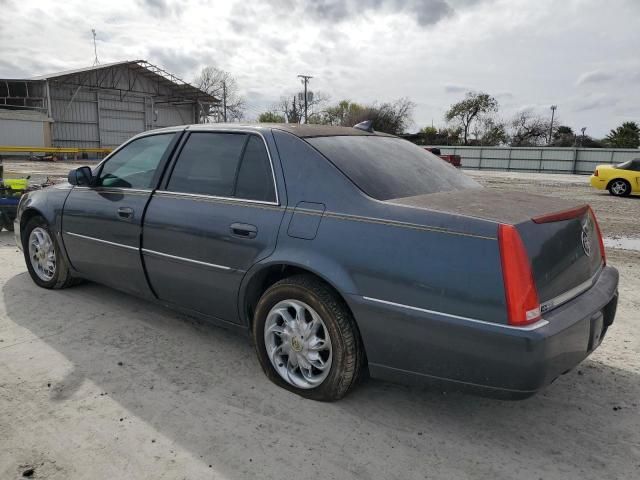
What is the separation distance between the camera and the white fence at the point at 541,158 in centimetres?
3170

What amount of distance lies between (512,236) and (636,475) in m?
1.24

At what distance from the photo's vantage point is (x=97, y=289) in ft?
15.8

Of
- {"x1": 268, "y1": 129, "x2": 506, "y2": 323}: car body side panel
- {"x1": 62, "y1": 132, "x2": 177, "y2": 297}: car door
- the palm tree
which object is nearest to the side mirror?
{"x1": 62, "y1": 132, "x2": 177, "y2": 297}: car door

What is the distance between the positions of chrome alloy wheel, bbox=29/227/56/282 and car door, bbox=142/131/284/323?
1.57 m

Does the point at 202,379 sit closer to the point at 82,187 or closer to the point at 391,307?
the point at 391,307

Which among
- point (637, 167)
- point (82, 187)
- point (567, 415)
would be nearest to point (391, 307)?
point (567, 415)

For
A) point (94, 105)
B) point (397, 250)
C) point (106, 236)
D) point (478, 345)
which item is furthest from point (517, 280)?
point (94, 105)

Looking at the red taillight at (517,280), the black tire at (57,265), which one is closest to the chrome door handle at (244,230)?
the red taillight at (517,280)

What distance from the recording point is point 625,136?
51531 mm

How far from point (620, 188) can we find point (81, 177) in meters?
16.5

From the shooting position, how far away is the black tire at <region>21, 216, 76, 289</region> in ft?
14.9

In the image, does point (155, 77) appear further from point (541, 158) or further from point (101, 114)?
point (541, 158)

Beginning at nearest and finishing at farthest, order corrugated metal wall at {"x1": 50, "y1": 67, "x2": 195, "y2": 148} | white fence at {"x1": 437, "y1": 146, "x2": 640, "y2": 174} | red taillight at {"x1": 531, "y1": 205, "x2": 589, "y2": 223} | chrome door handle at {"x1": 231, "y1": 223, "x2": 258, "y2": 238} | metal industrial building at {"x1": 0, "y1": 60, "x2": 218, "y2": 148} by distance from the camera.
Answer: red taillight at {"x1": 531, "y1": 205, "x2": 589, "y2": 223}, chrome door handle at {"x1": 231, "y1": 223, "x2": 258, "y2": 238}, white fence at {"x1": 437, "y1": 146, "x2": 640, "y2": 174}, metal industrial building at {"x1": 0, "y1": 60, "x2": 218, "y2": 148}, corrugated metal wall at {"x1": 50, "y1": 67, "x2": 195, "y2": 148}

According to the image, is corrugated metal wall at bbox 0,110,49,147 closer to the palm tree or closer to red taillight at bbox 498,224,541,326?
red taillight at bbox 498,224,541,326
